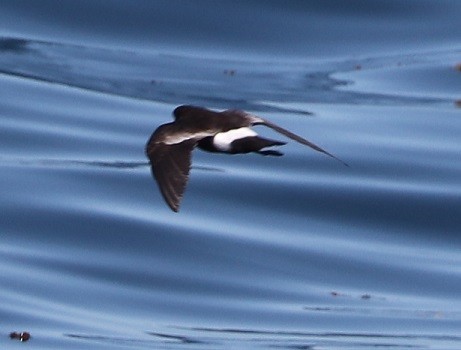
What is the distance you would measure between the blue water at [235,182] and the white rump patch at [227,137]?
8.75 feet

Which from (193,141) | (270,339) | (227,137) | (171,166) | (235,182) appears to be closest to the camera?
(171,166)

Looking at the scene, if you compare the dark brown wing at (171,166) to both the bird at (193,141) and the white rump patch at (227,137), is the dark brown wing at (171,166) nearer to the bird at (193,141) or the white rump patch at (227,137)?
the bird at (193,141)

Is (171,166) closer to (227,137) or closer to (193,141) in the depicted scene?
(193,141)

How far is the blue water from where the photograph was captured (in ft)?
28.6

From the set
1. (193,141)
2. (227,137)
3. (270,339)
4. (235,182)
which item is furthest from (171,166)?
(235,182)

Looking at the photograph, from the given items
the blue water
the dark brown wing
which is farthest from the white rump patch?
the blue water

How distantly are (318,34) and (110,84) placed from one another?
2.27m

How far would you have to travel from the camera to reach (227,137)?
5.03 metres

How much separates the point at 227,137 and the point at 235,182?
20.8 ft

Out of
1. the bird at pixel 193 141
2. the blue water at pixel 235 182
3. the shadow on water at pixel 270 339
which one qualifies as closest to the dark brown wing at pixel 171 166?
the bird at pixel 193 141

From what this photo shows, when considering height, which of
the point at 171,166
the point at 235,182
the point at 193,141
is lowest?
the point at 171,166

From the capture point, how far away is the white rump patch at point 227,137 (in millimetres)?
4949

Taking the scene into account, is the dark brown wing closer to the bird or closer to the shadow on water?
the bird

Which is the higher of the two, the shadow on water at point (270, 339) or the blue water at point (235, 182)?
the blue water at point (235, 182)
